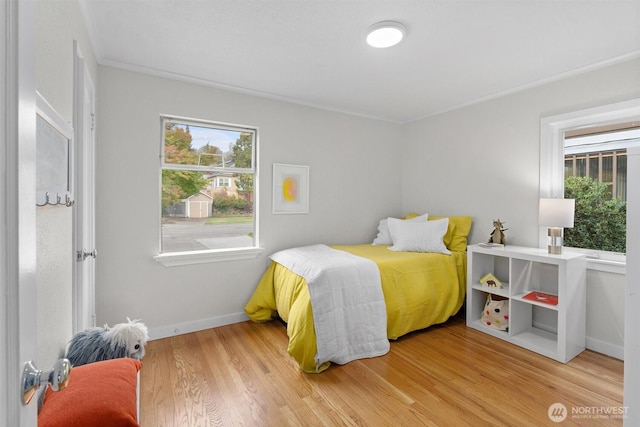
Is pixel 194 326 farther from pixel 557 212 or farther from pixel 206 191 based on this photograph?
pixel 557 212

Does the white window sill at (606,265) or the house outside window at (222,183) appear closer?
the white window sill at (606,265)

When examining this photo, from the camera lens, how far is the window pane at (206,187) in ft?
9.87

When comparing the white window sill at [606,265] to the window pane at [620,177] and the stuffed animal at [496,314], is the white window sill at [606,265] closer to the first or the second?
the window pane at [620,177]

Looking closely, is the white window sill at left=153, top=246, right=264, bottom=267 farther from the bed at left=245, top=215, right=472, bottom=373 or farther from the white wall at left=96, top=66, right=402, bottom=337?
the bed at left=245, top=215, right=472, bottom=373

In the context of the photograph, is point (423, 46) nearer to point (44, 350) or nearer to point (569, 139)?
point (569, 139)

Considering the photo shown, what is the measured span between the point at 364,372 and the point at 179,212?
218 cm

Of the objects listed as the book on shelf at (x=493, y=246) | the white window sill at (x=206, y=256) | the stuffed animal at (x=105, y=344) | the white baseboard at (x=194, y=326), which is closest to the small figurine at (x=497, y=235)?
the book on shelf at (x=493, y=246)

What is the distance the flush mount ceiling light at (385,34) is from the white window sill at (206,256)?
2204mm

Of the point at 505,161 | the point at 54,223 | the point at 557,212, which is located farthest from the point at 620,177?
the point at 54,223

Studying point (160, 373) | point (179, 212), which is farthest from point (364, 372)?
point (179, 212)

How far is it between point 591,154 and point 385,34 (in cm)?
221

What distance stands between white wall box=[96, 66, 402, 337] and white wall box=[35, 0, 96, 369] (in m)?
1.11

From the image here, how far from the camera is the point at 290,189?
3.53 m

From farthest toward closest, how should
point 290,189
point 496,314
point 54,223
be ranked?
point 290,189 < point 496,314 < point 54,223
